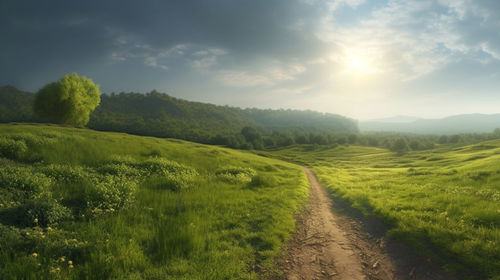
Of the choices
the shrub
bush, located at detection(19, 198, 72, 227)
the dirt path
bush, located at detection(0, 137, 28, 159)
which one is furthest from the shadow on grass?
bush, located at detection(0, 137, 28, 159)

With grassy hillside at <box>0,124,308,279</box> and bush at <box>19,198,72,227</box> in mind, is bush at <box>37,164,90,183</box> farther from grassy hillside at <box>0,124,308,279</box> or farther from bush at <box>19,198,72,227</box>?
bush at <box>19,198,72,227</box>

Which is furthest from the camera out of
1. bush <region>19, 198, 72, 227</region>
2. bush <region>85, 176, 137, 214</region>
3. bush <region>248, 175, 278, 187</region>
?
bush <region>248, 175, 278, 187</region>

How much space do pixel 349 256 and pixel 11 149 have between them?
20.7 metres

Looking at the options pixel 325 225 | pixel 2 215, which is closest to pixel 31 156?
pixel 2 215

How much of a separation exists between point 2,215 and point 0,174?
3.99 meters

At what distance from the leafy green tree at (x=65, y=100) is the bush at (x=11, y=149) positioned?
170 feet

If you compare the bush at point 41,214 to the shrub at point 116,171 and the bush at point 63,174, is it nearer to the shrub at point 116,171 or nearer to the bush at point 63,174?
the bush at point 63,174

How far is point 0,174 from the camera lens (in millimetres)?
9320

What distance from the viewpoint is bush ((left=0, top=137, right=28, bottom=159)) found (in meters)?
13.8

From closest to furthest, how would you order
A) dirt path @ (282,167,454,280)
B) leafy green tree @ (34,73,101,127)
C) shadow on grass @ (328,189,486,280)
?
shadow on grass @ (328,189,486,280), dirt path @ (282,167,454,280), leafy green tree @ (34,73,101,127)

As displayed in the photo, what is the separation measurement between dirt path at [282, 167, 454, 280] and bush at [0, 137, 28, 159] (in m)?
18.0

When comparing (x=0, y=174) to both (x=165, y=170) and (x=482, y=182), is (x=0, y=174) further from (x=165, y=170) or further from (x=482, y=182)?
(x=482, y=182)

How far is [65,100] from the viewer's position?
2196 inches

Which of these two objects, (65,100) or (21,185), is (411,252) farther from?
(65,100)
